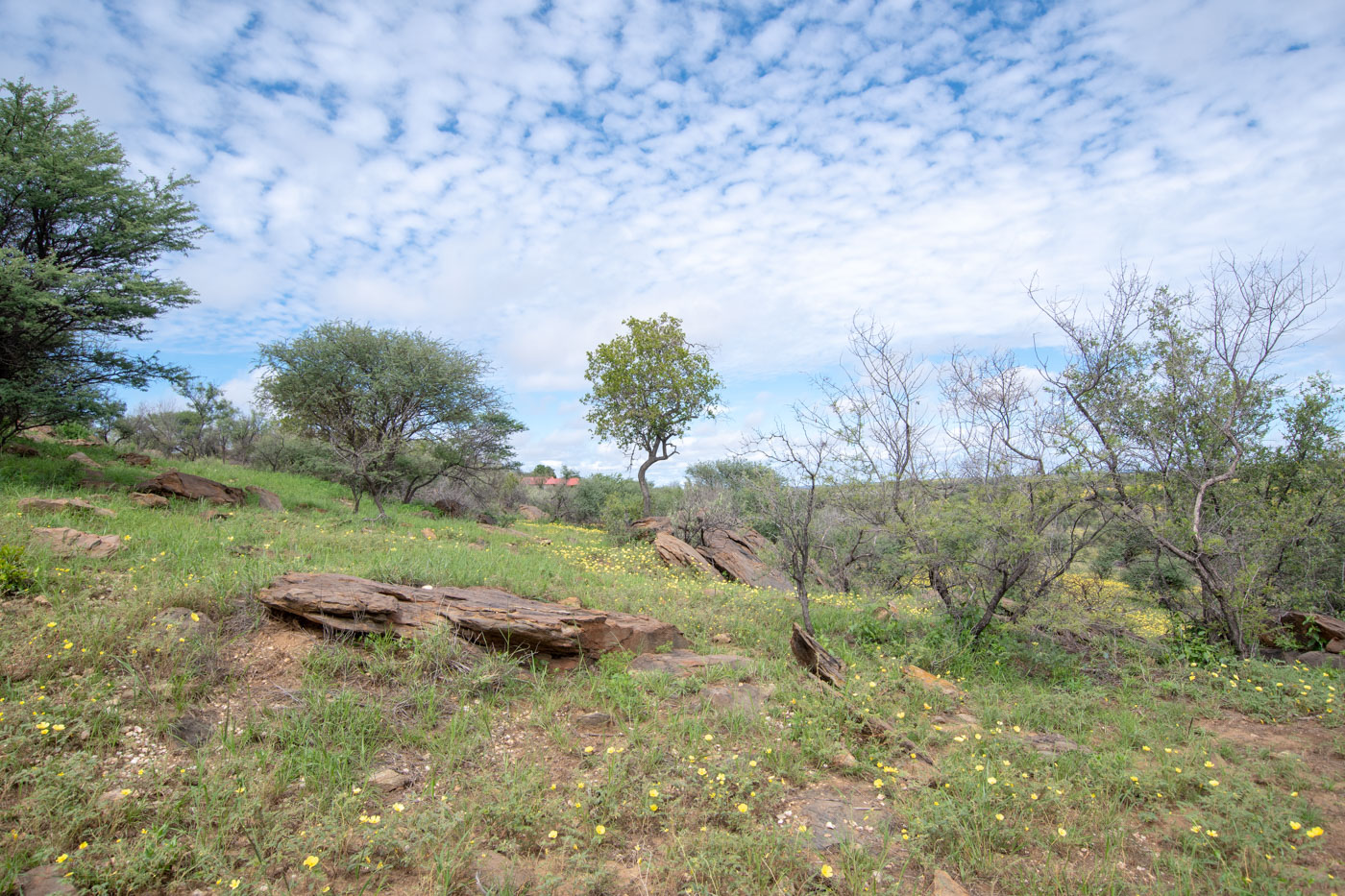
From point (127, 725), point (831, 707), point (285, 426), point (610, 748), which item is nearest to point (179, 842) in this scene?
point (127, 725)

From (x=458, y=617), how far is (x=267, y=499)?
373 inches

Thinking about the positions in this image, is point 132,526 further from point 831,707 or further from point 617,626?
point 831,707

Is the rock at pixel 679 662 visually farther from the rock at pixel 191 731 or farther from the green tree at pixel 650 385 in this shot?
the green tree at pixel 650 385

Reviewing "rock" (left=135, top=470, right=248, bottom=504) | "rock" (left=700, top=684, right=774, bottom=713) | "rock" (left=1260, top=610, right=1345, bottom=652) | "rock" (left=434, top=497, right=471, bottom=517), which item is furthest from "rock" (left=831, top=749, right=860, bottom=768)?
"rock" (left=434, top=497, right=471, bottom=517)

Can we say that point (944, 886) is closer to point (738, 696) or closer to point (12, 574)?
point (738, 696)

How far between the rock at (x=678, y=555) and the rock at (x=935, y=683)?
18.7 feet

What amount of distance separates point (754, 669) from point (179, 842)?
13.2ft

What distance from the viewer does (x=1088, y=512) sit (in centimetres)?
695

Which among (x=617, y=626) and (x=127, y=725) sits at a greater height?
(x=617, y=626)

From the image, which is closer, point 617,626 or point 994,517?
point 617,626

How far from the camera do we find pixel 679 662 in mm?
5438

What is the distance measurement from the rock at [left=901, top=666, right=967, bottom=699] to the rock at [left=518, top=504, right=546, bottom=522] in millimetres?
18751

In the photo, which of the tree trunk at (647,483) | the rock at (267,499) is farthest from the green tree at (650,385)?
the rock at (267,499)

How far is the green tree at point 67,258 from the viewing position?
9.88m
